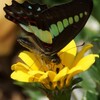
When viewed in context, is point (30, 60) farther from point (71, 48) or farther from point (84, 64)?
point (84, 64)

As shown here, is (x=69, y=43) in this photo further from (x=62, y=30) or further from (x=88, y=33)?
(x=88, y=33)

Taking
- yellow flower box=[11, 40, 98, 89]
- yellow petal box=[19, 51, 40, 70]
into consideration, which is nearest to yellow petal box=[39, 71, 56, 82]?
yellow flower box=[11, 40, 98, 89]

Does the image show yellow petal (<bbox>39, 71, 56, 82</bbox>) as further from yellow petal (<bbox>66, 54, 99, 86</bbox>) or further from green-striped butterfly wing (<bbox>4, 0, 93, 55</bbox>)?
green-striped butterfly wing (<bbox>4, 0, 93, 55</bbox>)

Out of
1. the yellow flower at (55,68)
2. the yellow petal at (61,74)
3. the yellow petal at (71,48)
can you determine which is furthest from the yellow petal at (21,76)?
the yellow petal at (71,48)

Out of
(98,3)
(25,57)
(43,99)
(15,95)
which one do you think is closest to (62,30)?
(25,57)

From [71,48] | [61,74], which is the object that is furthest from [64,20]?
[61,74]

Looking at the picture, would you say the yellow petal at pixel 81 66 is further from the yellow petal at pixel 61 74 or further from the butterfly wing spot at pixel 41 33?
the butterfly wing spot at pixel 41 33

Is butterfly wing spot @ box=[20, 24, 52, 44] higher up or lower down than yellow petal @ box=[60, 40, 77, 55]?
higher up
